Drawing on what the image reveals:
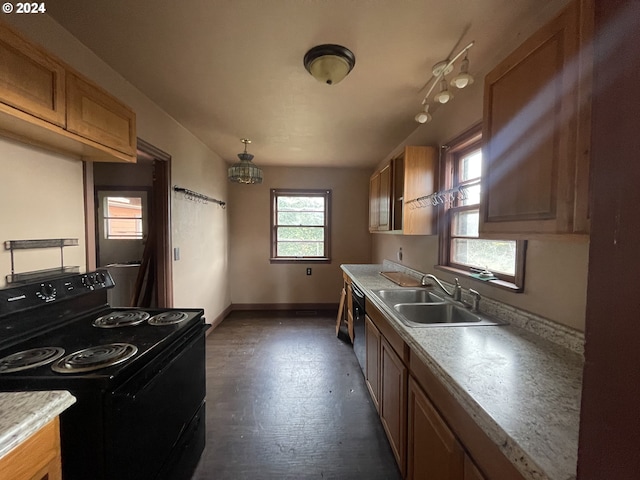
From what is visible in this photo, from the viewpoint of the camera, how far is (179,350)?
1.36 meters

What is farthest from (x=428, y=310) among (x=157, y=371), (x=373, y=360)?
(x=157, y=371)

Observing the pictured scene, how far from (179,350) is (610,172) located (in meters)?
1.65

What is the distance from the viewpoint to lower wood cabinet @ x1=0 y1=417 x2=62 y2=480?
640 mm

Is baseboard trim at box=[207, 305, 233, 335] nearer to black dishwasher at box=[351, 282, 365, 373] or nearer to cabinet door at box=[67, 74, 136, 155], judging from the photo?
black dishwasher at box=[351, 282, 365, 373]

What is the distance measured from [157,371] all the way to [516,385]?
140 centimetres

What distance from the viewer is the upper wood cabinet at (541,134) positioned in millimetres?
772

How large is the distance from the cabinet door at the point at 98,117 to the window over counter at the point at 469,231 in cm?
212

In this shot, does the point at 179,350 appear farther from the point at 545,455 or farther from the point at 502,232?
the point at 502,232

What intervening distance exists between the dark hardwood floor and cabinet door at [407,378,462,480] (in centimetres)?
45

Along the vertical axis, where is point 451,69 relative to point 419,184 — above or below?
above

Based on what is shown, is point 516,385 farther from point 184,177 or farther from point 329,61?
point 184,177

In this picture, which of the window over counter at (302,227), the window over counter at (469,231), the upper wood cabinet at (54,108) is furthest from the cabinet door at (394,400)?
the window over counter at (302,227)

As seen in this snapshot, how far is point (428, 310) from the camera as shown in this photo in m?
1.88

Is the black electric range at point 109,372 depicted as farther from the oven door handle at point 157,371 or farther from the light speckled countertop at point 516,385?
the light speckled countertop at point 516,385
